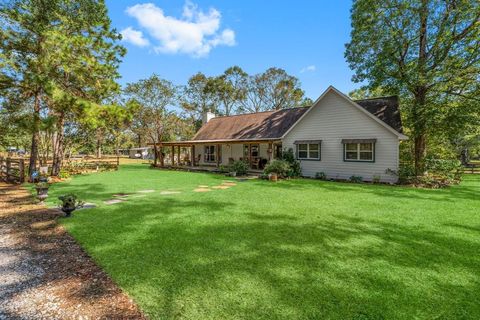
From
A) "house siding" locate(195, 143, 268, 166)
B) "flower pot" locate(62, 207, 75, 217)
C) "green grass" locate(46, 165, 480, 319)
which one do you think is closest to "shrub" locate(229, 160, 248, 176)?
"house siding" locate(195, 143, 268, 166)

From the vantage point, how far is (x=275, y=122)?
19875mm

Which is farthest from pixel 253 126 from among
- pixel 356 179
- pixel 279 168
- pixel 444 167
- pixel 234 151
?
pixel 444 167

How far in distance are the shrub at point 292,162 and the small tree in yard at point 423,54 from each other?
6.36 meters

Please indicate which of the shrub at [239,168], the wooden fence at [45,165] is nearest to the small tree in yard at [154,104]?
the wooden fence at [45,165]

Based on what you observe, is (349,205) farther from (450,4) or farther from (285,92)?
(285,92)

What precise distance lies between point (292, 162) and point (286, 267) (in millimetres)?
12784

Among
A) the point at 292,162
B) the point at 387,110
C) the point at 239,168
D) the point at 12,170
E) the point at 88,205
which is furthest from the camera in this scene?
the point at 239,168

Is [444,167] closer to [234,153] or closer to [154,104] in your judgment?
[234,153]

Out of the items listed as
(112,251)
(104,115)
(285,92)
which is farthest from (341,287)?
(285,92)

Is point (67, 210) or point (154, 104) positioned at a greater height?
point (154, 104)

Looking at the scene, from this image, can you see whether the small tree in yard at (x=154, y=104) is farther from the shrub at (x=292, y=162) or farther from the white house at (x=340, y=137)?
the shrub at (x=292, y=162)

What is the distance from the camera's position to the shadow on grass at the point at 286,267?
9.32ft

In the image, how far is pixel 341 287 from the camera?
3.22 m

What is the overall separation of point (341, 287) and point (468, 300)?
1.45 metres
